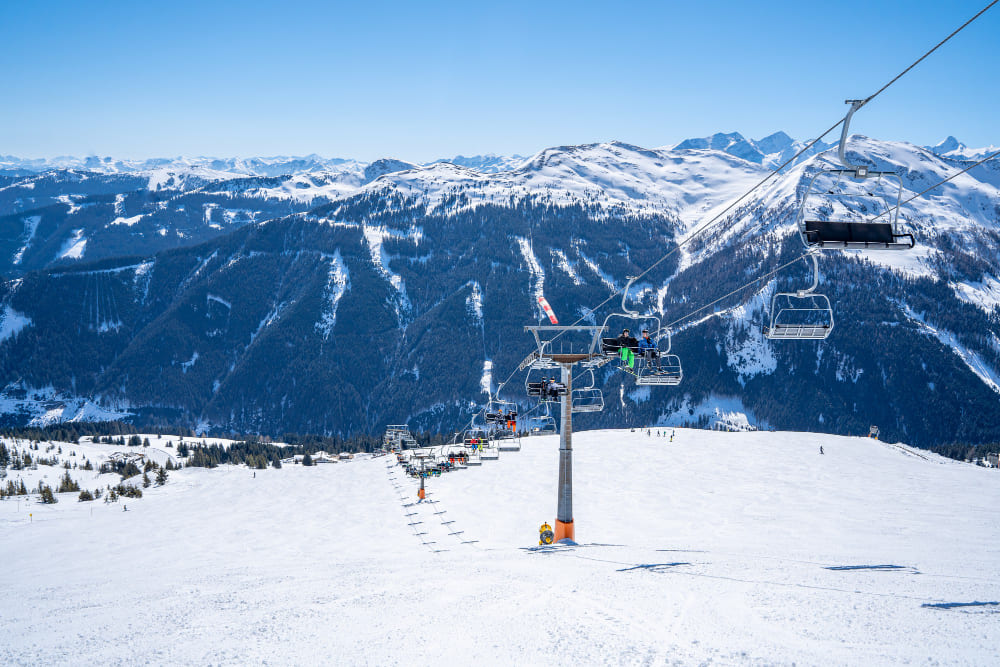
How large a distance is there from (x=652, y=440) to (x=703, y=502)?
114 feet

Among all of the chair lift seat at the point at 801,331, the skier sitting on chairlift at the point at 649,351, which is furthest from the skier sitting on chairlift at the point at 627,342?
the chair lift seat at the point at 801,331

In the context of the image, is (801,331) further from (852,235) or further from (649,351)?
(649,351)

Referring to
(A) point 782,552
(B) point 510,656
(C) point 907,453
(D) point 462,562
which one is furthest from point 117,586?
(C) point 907,453

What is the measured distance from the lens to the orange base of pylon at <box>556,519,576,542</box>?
32.2 metres

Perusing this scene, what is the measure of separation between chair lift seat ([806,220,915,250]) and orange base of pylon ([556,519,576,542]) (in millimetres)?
21624

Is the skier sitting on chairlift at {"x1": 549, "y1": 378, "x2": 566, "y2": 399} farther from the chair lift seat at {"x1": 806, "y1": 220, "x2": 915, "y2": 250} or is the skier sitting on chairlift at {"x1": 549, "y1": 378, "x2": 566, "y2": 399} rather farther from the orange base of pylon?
the chair lift seat at {"x1": 806, "y1": 220, "x2": 915, "y2": 250}

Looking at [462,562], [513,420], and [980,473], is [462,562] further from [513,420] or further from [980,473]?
Answer: [980,473]

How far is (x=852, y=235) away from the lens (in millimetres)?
14422

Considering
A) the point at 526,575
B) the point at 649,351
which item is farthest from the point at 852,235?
the point at 526,575

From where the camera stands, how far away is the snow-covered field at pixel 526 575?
44.2ft

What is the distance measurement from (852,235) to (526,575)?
1305 cm

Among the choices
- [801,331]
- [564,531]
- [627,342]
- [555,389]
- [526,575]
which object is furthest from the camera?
[555,389]

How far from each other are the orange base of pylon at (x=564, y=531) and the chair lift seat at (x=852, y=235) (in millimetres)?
21624

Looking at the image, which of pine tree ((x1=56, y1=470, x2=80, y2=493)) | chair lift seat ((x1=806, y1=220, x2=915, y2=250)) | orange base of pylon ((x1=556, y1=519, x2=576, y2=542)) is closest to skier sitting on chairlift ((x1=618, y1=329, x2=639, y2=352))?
orange base of pylon ((x1=556, y1=519, x2=576, y2=542))
